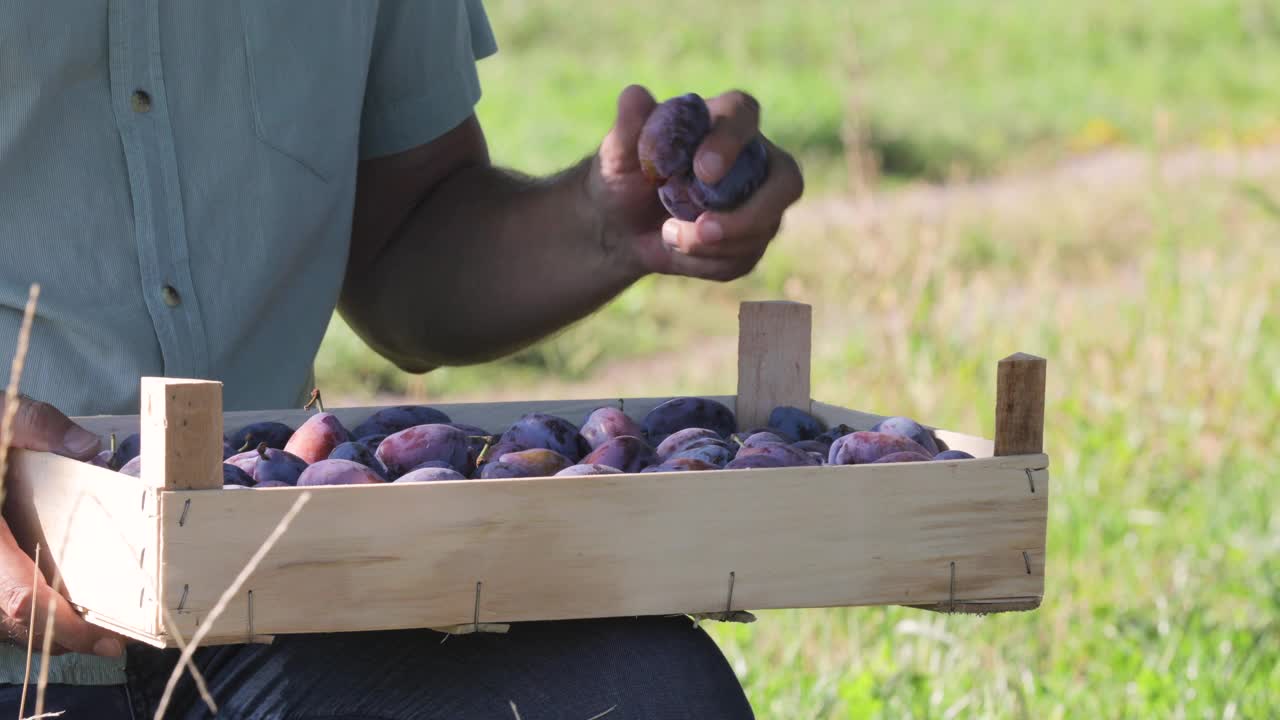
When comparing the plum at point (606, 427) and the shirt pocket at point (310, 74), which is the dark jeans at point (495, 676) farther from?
the shirt pocket at point (310, 74)

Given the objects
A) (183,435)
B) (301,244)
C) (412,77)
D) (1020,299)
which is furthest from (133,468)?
(1020,299)

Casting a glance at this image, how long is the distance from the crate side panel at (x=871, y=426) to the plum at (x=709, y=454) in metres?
0.21

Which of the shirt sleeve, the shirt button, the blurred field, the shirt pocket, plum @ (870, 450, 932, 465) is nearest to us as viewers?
plum @ (870, 450, 932, 465)

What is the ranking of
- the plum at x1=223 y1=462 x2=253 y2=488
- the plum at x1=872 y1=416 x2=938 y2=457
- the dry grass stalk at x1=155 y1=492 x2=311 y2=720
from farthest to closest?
the plum at x1=872 y1=416 x2=938 y2=457, the plum at x1=223 y1=462 x2=253 y2=488, the dry grass stalk at x1=155 y1=492 x2=311 y2=720

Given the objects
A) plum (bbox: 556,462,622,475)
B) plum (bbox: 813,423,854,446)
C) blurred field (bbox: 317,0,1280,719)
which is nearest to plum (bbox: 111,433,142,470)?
plum (bbox: 556,462,622,475)

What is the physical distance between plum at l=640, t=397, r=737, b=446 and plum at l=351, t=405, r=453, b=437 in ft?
0.62

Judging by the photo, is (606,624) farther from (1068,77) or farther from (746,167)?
(1068,77)

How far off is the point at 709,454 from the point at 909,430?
20cm

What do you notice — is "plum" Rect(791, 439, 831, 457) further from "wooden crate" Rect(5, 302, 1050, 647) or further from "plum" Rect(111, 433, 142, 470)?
"plum" Rect(111, 433, 142, 470)

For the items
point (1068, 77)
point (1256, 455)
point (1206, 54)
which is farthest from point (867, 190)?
point (1206, 54)

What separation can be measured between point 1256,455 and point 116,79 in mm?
2761

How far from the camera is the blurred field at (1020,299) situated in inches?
106

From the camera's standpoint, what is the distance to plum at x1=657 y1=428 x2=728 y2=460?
1.45m

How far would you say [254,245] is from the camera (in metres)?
1.81
